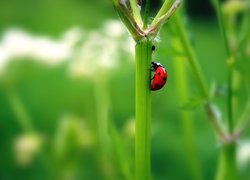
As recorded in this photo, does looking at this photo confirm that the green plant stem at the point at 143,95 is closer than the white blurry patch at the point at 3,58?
Yes

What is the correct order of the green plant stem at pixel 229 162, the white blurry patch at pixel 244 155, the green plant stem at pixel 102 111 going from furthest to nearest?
the green plant stem at pixel 102 111 < the white blurry patch at pixel 244 155 < the green plant stem at pixel 229 162

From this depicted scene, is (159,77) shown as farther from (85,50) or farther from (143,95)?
(85,50)

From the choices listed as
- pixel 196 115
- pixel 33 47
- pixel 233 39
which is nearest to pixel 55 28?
pixel 196 115

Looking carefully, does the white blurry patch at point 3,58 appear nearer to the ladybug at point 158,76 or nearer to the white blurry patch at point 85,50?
the white blurry patch at point 85,50

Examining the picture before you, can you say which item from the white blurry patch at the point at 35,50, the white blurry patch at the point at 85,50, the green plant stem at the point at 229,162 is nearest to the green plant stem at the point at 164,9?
the green plant stem at the point at 229,162

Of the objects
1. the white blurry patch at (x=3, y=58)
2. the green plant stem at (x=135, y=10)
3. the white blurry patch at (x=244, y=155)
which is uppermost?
the white blurry patch at (x=3, y=58)

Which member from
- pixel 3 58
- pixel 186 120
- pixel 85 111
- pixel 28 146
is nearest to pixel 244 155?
pixel 186 120

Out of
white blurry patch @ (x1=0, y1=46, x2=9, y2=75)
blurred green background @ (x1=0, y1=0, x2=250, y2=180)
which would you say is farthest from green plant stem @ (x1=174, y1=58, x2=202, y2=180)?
white blurry patch @ (x1=0, y1=46, x2=9, y2=75)

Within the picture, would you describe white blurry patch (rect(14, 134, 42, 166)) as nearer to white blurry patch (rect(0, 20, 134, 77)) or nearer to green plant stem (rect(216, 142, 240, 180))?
white blurry patch (rect(0, 20, 134, 77))

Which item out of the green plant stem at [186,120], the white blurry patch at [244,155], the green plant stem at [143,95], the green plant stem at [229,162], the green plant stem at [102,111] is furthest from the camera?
the green plant stem at [102,111]
